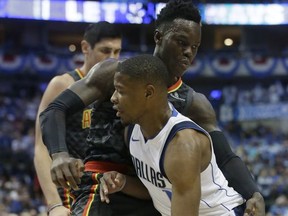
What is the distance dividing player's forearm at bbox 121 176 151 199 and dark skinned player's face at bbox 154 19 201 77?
582 mm

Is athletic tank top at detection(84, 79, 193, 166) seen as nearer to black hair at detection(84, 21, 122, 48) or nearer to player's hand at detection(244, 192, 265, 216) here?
player's hand at detection(244, 192, 265, 216)

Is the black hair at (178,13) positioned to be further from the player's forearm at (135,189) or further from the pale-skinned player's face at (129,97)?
the player's forearm at (135,189)

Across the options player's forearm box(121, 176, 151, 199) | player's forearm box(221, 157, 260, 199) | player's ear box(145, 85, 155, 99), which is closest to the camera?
player's ear box(145, 85, 155, 99)

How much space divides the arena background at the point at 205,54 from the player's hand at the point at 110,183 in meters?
14.3

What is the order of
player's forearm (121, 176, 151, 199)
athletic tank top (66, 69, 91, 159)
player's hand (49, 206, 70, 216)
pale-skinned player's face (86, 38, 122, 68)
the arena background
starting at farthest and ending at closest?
the arena background → pale-skinned player's face (86, 38, 122, 68) → athletic tank top (66, 69, 91, 159) → player's hand (49, 206, 70, 216) → player's forearm (121, 176, 151, 199)

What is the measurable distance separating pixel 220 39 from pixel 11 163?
394 inches

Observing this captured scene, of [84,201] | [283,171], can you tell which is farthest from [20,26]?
[84,201]

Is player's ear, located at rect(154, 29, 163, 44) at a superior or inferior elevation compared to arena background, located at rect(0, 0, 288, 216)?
superior

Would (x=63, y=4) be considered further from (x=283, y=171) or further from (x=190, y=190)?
(x=190, y=190)

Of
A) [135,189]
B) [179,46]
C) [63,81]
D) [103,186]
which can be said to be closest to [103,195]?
[103,186]

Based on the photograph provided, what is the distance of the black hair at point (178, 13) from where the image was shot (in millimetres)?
3167

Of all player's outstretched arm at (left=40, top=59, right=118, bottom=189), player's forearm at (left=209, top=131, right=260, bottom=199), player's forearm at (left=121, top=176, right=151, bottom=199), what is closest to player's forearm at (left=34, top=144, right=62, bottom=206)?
player's forearm at (left=121, top=176, right=151, bottom=199)

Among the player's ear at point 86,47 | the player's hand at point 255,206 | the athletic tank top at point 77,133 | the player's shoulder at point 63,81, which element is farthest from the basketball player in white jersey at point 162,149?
the player's ear at point 86,47

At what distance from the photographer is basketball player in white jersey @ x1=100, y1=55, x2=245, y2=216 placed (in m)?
2.61
